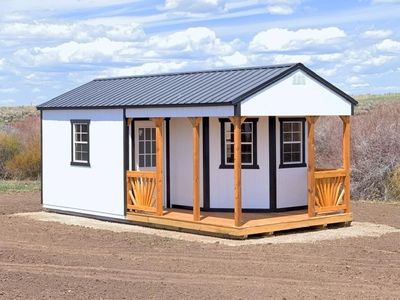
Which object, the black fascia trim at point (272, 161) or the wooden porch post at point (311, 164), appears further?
the black fascia trim at point (272, 161)

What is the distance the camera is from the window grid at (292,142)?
17297 millimetres

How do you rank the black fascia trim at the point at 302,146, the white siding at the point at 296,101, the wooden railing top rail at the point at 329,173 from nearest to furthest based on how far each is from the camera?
the white siding at the point at 296,101
the wooden railing top rail at the point at 329,173
the black fascia trim at the point at 302,146

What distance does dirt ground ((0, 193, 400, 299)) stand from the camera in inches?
393

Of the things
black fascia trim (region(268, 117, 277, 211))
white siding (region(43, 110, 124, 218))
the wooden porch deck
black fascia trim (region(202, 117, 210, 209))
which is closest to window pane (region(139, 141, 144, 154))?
white siding (region(43, 110, 124, 218))

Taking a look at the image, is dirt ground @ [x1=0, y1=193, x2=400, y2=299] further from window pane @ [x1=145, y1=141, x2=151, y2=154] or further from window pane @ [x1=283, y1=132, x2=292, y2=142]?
window pane @ [x1=283, y1=132, x2=292, y2=142]

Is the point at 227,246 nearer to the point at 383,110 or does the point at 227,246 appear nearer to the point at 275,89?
the point at 275,89

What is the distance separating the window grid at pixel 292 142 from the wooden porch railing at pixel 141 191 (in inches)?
117

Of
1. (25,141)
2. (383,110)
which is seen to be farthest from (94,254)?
(25,141)

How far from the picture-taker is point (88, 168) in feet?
60.8

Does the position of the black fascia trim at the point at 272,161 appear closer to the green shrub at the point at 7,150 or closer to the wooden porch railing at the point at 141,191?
the wooden porch railing at the point at 141,191

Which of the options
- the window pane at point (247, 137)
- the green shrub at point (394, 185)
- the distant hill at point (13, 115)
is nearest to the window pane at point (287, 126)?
the window pane at point (247, 137)

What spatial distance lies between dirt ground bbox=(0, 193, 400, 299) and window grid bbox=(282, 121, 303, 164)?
9.27ft

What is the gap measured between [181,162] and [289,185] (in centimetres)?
248

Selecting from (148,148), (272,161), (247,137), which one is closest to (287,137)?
(272,161)
